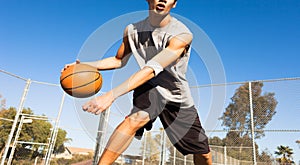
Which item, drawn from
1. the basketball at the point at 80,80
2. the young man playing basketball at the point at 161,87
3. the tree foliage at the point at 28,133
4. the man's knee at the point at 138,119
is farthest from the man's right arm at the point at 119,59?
the tree foliage at the point at 28,133

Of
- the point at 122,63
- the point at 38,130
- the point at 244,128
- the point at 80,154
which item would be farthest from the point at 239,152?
the point at 38,130

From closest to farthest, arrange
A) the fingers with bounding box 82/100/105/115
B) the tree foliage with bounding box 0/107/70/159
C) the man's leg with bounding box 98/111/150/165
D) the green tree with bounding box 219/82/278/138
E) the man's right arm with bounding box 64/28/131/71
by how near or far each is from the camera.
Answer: the fingers with bounding box 82/100/105/115 < the man's leg with bounding box 98/111/150/165 < the man's right arm with bounding box 64/28/131/71 < the green tree with bounding box 219/82/278/138 < the tree foliage with bounding box 0/107/70/159

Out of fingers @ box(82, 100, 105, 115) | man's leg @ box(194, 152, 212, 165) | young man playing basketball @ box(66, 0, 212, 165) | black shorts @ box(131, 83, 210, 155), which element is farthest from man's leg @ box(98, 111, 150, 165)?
fingers @ box(82, 100, 105, 115)

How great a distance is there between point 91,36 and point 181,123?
137 cm

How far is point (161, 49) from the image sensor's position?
6.97ft

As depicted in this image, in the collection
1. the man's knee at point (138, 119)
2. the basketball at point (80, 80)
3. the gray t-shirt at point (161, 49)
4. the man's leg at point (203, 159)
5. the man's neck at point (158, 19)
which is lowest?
the man's leg at point (203, 159)

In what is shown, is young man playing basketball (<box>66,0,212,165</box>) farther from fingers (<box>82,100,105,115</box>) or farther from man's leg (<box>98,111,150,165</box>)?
fingers (<box>82,100,105,115</box>)

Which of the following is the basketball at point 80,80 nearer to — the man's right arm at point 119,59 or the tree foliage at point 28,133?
the man's right arm at point 119,59

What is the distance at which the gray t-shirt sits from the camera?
214 centimetres

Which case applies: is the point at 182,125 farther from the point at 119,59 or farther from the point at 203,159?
the point at 119,59

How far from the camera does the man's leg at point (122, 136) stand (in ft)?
6.30

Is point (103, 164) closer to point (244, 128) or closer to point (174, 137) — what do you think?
point (174, 137)

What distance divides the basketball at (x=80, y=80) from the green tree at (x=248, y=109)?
5.08m

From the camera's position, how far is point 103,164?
Answer: 1.90 metres
